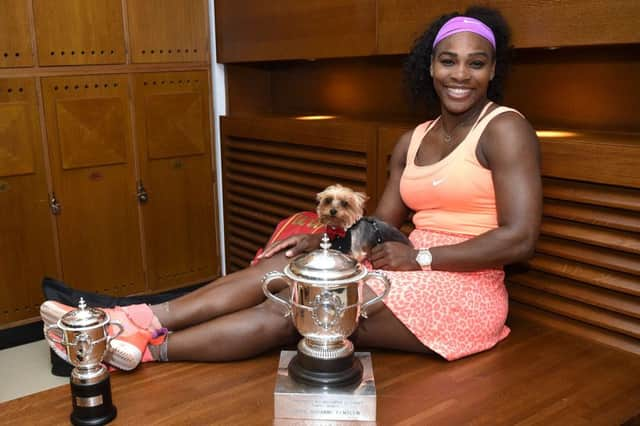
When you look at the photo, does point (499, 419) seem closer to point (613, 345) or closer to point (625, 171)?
point (613, 345)

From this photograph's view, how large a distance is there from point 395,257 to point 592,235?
692 millimetres

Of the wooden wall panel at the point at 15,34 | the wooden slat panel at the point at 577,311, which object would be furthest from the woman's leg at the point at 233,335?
the wooden wall panel at the point at 15,34

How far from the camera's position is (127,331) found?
196 cm

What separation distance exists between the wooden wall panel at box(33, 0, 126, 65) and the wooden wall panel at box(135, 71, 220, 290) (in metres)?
0.24

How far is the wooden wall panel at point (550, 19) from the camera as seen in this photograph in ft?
6.55

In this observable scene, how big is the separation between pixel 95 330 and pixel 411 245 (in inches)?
41.3

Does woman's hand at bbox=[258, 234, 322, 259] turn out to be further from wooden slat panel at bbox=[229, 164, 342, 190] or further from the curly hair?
wooden slat panel at bbox=[229, 164, 342, 190]

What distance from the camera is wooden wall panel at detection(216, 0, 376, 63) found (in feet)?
9.62

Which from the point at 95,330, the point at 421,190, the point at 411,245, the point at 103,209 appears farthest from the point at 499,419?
the point at 103,209

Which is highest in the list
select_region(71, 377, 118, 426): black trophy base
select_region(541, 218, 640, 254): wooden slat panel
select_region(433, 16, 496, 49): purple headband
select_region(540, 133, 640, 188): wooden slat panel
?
select_region(433, 16, 496, 49): purple headband

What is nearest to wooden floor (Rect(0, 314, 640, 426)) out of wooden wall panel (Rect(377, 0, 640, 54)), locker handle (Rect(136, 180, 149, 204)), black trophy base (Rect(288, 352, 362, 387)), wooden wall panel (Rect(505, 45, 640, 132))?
black trophy base (Rect(288, 352, 362, 387))

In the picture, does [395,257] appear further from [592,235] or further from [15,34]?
[15,34]

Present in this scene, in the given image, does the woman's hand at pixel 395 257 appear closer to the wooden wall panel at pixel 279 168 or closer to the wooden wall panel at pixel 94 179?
the wooden wall panel at pixel 279 168

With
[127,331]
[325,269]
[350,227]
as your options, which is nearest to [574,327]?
[350,227]
